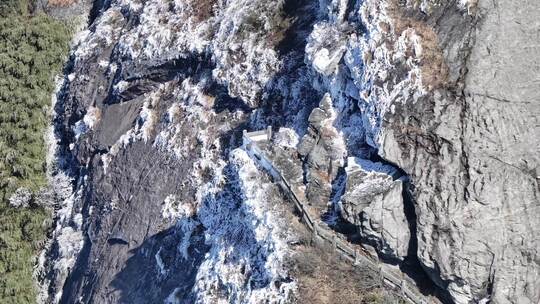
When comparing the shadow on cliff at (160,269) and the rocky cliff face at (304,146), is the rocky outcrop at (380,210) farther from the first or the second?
the shadow on cliff at (160,269)

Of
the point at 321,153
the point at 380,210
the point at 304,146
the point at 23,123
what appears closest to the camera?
the point at 380,210

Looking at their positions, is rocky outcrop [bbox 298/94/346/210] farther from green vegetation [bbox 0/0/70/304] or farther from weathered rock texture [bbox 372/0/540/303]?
green vegetation [bbox 0/0/70/304]

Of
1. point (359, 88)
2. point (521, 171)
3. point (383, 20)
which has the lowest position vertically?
point (521, 171)

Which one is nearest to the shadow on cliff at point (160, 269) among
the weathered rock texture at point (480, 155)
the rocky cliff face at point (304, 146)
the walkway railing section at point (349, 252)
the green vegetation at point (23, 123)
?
the rocky cliff face at point (304, 146)

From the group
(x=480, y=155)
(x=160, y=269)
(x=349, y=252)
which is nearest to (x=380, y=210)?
(x=349, y=252)

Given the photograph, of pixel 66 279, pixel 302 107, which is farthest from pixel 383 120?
pixel 66 279

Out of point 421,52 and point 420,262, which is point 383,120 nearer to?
point 421,52

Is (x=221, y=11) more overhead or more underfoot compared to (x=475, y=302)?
more overhead

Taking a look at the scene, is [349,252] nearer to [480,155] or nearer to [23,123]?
[480,155]
